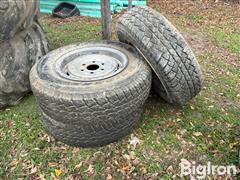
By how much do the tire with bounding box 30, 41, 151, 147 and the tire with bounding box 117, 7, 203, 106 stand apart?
178 mm

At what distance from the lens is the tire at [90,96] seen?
275 cm

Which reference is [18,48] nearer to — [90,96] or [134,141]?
[90,96]

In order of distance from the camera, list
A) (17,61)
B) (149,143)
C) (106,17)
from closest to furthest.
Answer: (149,143) → (17,61) → (106,17)

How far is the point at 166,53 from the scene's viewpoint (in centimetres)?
303

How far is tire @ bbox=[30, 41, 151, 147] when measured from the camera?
9.02ft

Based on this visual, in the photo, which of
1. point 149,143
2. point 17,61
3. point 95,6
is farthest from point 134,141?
point 95,6

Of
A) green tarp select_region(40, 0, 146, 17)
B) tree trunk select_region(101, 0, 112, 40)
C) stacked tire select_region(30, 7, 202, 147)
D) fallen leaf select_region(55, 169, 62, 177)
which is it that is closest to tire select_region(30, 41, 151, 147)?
stacked tire select_region(30, 7, 202, 147)

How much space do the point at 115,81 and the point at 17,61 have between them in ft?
4.96

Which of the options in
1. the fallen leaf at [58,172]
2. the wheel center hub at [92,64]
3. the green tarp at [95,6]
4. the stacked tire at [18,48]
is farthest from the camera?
the green tarp at [95,6]

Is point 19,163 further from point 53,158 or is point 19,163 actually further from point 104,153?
point 104,153

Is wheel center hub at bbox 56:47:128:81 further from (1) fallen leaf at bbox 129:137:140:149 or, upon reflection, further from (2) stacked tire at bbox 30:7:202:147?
(1) fallen leaf at bbox 129:137:140:149

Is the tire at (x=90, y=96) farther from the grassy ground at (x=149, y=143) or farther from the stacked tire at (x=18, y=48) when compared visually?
the stacked tire at (x=18, y=48)

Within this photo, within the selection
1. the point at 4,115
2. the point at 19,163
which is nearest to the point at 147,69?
the point at 19,163


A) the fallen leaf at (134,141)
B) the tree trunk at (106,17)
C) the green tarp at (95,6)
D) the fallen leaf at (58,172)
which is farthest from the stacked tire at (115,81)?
the green tarp at (95,6)
